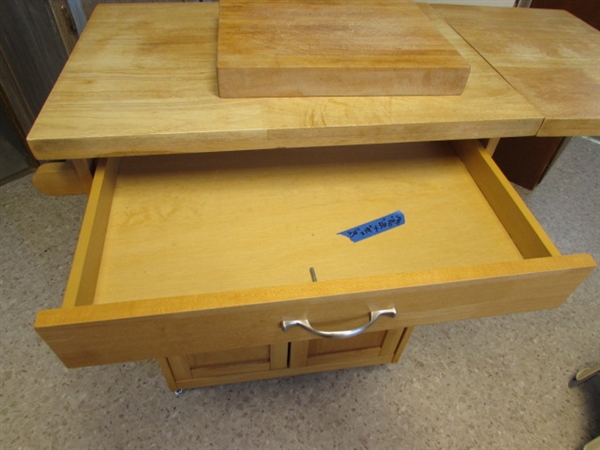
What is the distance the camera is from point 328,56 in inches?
22.0

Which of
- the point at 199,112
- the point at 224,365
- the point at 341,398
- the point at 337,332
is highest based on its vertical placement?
the point at 199,112

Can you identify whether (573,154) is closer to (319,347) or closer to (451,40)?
(451,40)

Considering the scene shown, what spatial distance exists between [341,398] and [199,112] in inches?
25.2

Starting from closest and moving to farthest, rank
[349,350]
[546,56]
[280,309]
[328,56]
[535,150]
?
[280,309] < [328,56] < [546,56] < [349,350] < [535,150]

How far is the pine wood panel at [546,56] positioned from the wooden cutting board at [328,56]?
0.12 meters

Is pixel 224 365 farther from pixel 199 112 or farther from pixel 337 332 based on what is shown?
pixel 199 112

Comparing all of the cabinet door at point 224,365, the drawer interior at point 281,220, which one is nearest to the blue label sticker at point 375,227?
the drawer interior at point 281,220

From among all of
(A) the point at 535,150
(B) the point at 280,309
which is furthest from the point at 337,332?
(A) the point at 535,150

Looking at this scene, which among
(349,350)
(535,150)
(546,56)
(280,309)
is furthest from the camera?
(535,150)

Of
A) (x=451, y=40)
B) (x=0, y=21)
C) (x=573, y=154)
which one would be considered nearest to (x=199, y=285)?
(x=451, y=40)

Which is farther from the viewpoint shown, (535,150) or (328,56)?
(535,150)

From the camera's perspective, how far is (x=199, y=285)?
1.81 feet

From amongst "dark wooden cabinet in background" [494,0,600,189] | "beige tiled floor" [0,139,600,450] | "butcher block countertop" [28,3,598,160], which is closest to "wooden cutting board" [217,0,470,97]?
"butcher block countertop" [28,3,598,160]

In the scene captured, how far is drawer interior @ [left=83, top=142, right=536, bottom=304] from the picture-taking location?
57 cm
